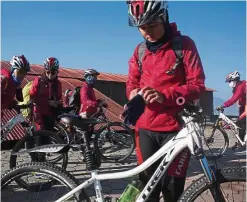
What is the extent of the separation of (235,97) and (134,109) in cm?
665

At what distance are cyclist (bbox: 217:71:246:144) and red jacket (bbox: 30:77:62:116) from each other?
14.3ft

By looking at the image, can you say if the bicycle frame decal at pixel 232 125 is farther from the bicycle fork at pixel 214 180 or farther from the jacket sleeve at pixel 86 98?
the bicycle fork at pixel 214 180

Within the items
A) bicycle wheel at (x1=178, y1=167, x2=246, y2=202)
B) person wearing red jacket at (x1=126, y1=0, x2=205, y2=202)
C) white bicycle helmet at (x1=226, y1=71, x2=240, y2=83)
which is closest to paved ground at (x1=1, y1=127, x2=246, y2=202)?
white bicycle helmet at (x1=226, y1=71, x2=240, y2=83)

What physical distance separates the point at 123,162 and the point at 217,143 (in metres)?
2.63

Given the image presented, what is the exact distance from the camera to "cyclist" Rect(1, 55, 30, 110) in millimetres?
4891

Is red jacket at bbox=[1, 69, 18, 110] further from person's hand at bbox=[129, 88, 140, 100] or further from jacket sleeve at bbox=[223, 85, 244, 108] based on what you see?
jacket sleeve at bbox=[223, 85, 244, 108]

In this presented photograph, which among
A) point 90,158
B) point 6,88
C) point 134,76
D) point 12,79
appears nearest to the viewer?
point 90,158

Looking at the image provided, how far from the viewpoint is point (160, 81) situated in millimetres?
2801

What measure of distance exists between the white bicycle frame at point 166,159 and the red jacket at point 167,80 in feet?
0.76

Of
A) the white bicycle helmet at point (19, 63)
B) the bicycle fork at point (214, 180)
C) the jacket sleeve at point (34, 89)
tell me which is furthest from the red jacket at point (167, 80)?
the jacket sleeve at point (34, 89)

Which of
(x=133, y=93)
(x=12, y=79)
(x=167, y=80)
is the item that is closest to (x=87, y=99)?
(x=12, y=79)

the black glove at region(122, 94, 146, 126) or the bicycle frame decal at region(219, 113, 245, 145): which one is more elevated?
the black glove at region(122, 94, 146, 126)

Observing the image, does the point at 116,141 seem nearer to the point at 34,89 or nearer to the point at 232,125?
the point at 34,89

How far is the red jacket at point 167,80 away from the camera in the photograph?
8.52 ft
